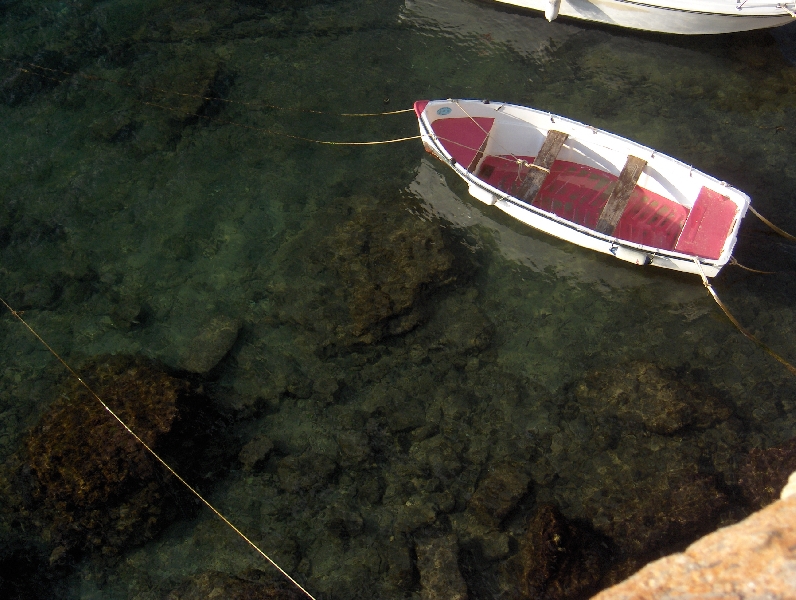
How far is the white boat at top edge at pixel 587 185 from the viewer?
36.8 ft

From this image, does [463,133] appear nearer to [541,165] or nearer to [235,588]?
[541,165]

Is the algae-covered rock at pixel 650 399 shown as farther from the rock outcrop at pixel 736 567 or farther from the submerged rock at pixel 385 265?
the rock outcrop at pixel 736 567

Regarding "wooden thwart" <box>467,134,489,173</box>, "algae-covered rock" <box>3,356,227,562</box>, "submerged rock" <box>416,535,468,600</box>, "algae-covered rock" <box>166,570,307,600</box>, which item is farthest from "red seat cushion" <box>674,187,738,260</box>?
"algae-covered rock" <box>3,356,227,562</box>

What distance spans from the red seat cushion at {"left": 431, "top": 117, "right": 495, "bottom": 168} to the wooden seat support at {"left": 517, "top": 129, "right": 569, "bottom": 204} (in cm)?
114

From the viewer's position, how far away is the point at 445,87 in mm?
14250

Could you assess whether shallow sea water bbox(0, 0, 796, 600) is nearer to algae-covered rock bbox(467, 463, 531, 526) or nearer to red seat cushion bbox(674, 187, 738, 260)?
algae-covered rock bbox(467, 463, 531, 526)

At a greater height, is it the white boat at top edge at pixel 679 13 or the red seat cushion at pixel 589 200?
the white boat at top edge at pixel 679 13

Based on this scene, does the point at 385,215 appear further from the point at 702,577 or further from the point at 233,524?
the point at 702,577

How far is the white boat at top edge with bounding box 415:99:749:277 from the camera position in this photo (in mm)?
11227

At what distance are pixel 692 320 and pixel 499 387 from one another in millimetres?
3569

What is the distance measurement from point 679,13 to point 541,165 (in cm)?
512

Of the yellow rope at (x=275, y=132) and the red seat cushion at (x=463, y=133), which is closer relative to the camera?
the red seat cushion at (x=463, y=133)

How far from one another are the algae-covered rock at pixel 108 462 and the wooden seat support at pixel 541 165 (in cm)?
675

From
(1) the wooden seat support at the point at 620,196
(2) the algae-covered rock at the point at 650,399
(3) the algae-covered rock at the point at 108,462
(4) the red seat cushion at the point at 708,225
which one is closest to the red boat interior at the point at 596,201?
(4) the red seat cushion at the point at 708,225
